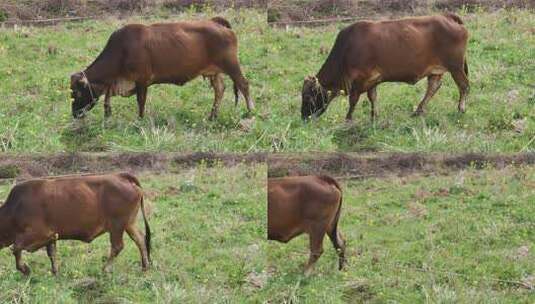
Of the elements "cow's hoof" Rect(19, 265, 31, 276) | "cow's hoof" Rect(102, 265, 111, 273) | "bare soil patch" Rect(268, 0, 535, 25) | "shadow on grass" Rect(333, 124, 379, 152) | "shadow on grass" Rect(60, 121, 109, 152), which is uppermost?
"bare soil patch" Rect(268, 0, 535, 25)

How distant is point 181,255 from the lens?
7.25m

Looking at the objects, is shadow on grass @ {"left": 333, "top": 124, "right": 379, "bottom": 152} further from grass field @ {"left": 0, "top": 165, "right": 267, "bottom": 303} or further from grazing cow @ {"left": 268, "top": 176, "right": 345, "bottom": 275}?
grass field @ {"left": 0, "top": 165, "right": 267, "bottom": 303}

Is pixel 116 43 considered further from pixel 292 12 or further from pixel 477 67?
pixel 477 67

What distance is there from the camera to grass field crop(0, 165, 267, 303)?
23.2 feet

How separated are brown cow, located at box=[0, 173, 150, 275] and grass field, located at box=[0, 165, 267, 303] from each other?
106 millimetres

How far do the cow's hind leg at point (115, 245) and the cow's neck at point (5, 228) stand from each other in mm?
723

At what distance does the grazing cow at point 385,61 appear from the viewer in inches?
270

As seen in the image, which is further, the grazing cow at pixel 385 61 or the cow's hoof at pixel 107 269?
the cow's hoof at pixel 107 269

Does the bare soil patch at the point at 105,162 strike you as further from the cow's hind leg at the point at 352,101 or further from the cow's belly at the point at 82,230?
the cow's hind leg at the point at 352,101

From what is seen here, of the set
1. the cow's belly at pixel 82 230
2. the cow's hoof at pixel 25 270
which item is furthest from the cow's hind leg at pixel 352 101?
the cow's hoof at pixel 25 270

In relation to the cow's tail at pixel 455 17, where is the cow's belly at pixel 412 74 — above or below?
below

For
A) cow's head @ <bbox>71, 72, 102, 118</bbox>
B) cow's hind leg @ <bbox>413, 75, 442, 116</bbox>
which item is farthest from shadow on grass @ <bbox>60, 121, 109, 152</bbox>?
cow's hind leg @ <bbox>413, 75, 442, 116</bbox>

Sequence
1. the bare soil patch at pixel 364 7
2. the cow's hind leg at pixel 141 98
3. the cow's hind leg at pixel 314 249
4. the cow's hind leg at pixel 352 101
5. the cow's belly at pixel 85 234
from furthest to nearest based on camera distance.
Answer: the cow's belly at pixel 85 234, the cow's hind leg at pixel 314 249, the bare soil patch at pixel 364 7, the cow's hind leg at pixel 141 98, the cow's hind leg at pixel 352 101

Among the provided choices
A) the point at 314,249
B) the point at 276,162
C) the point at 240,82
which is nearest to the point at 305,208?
the point at 314,249
